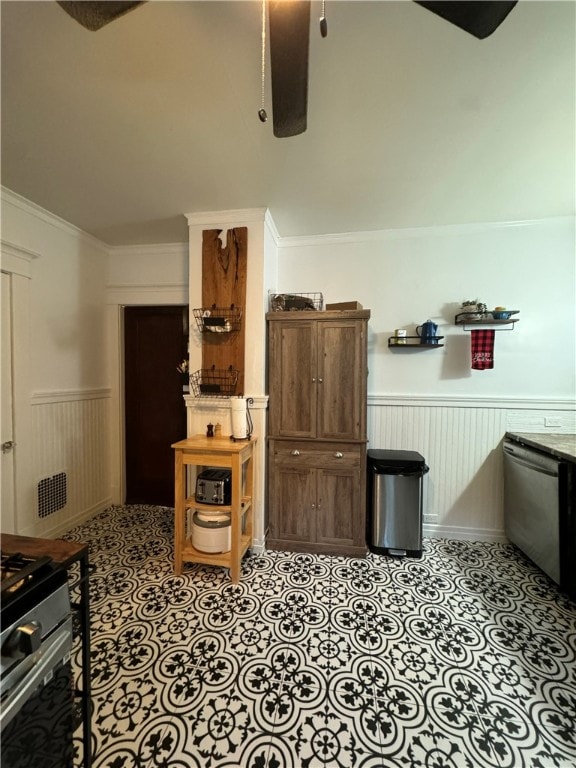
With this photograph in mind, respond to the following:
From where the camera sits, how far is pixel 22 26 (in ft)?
3.72

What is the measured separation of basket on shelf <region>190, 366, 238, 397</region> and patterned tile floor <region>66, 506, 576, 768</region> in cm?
131

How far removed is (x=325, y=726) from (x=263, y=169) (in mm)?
2867

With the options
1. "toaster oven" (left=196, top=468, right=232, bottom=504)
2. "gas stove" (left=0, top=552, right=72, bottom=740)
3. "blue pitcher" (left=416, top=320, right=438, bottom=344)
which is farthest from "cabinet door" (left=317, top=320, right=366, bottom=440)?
"gas stove" (left=0, top=552, right=72, bottom=740)

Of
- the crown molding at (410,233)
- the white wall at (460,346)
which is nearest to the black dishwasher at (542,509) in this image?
the white wall at (460,346)

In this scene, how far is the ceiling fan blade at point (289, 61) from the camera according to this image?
0.78 metres

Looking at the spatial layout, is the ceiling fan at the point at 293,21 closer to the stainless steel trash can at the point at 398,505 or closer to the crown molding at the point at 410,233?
the crown molding at the point at 410,233

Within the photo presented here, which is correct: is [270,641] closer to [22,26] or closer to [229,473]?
[229,473]

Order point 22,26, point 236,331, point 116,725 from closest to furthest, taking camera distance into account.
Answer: point 22,26 < point 116,725 < point 236,331

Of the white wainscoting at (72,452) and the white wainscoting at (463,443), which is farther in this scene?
the white wainscoting at (463,443)

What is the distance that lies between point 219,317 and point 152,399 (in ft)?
4.48

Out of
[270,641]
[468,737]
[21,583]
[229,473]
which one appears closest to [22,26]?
[21,583]

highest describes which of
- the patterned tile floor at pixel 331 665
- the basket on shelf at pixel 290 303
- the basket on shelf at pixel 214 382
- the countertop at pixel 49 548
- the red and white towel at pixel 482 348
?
the basket on shelf at pixel 290 303

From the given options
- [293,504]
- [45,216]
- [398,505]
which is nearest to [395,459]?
[398,505]

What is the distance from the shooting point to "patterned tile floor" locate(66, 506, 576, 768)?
3.91 ft
